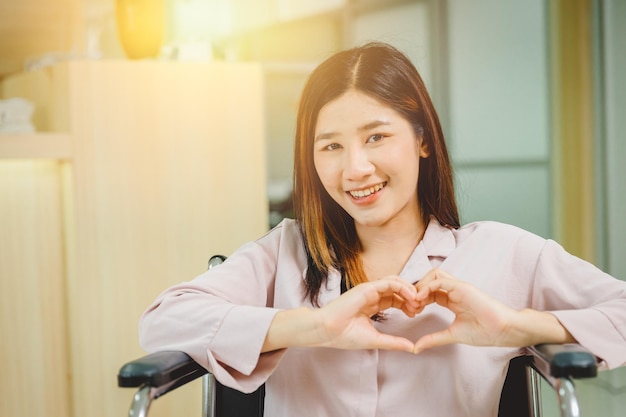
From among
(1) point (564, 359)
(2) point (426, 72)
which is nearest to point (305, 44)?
(2) point (426, 72)

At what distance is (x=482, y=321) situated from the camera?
109cm

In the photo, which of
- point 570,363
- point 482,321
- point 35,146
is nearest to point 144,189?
point 35,146

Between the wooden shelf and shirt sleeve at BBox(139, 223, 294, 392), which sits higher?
the wooden shelf

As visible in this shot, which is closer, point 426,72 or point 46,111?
point 46,111

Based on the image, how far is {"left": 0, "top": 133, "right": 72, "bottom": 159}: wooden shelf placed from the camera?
6.86ft

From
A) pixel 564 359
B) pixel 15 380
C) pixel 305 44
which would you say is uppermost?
pixel 305 44

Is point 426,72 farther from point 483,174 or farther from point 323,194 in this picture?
point 323,194

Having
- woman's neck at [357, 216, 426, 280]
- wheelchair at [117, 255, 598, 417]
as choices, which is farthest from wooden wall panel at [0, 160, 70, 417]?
woman's neck at [357, 216, 426, 280]

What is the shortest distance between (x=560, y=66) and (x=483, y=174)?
70cm

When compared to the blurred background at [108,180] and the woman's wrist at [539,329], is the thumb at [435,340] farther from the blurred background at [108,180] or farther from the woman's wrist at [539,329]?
the blurred background at [108,180]

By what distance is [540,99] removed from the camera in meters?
3.77

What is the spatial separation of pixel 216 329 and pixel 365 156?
1.21ft

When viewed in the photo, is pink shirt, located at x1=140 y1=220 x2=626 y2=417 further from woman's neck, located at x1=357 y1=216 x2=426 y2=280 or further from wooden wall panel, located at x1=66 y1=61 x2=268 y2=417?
wooden wall panel, located at x1=66 y1=61 x2=268 y2=417

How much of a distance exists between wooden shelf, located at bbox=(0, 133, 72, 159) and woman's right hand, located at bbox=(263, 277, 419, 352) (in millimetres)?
1283
